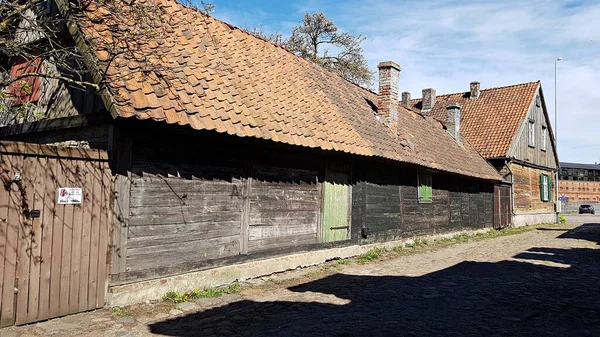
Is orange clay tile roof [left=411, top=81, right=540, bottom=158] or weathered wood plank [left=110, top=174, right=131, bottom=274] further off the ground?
orange clay tile roof [left=411, top=81, right=540, bottom=158]

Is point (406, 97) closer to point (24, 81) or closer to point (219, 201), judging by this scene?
point (219, 201)

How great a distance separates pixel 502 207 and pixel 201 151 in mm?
18075

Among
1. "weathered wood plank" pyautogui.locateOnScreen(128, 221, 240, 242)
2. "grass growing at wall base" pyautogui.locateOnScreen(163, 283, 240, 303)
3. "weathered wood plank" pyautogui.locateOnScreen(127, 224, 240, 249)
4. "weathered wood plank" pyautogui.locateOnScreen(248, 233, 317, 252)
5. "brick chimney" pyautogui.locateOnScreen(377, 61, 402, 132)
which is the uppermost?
"brick chimney" pyautogui.locateOnScreen(377, 61, 402, 132)

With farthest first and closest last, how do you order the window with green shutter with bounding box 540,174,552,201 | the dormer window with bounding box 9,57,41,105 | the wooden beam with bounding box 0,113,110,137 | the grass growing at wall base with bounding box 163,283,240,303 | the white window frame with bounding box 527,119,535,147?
the window with green shutter with bounding box 540,174,552,201 → the white window frame with bounding box 527,119,535,147 → the dormer window with bounding box 9,57,41,105 → the grass growing at wall base with bounding box 163,283,240,303 → the wooden beam with bounding box 0,113,110,137

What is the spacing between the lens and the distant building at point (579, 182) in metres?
62.6

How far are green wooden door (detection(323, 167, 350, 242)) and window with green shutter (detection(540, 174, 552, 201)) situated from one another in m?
20.0

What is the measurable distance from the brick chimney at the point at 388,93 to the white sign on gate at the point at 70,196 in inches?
382

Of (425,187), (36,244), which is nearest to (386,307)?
(36,244)

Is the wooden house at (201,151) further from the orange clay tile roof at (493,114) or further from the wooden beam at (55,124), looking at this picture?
the orange clay tile roof at (493,114)

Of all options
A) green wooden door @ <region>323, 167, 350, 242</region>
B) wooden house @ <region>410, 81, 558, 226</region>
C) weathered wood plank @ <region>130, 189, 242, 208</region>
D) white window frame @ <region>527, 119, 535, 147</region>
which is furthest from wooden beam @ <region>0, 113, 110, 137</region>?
white window frame @ <region>527, 119, 535, 147</region>

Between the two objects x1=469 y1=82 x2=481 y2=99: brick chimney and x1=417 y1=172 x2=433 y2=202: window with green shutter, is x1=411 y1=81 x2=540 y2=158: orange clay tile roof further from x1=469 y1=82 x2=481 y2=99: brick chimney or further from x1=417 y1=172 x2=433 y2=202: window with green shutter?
x1=417 y1=172 x2=433 y2=202: window with green shutter

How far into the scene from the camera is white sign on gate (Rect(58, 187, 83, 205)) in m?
5.23

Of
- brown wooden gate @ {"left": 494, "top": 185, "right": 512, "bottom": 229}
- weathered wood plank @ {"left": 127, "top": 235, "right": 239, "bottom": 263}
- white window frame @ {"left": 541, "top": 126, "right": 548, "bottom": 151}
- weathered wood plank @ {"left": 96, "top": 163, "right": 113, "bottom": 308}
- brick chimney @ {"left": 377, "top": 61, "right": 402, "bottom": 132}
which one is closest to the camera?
weathered wood plank @ {"left": 96, "top": 163, "right": 113, "bottom": 308}

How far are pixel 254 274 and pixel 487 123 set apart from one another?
19.7m
